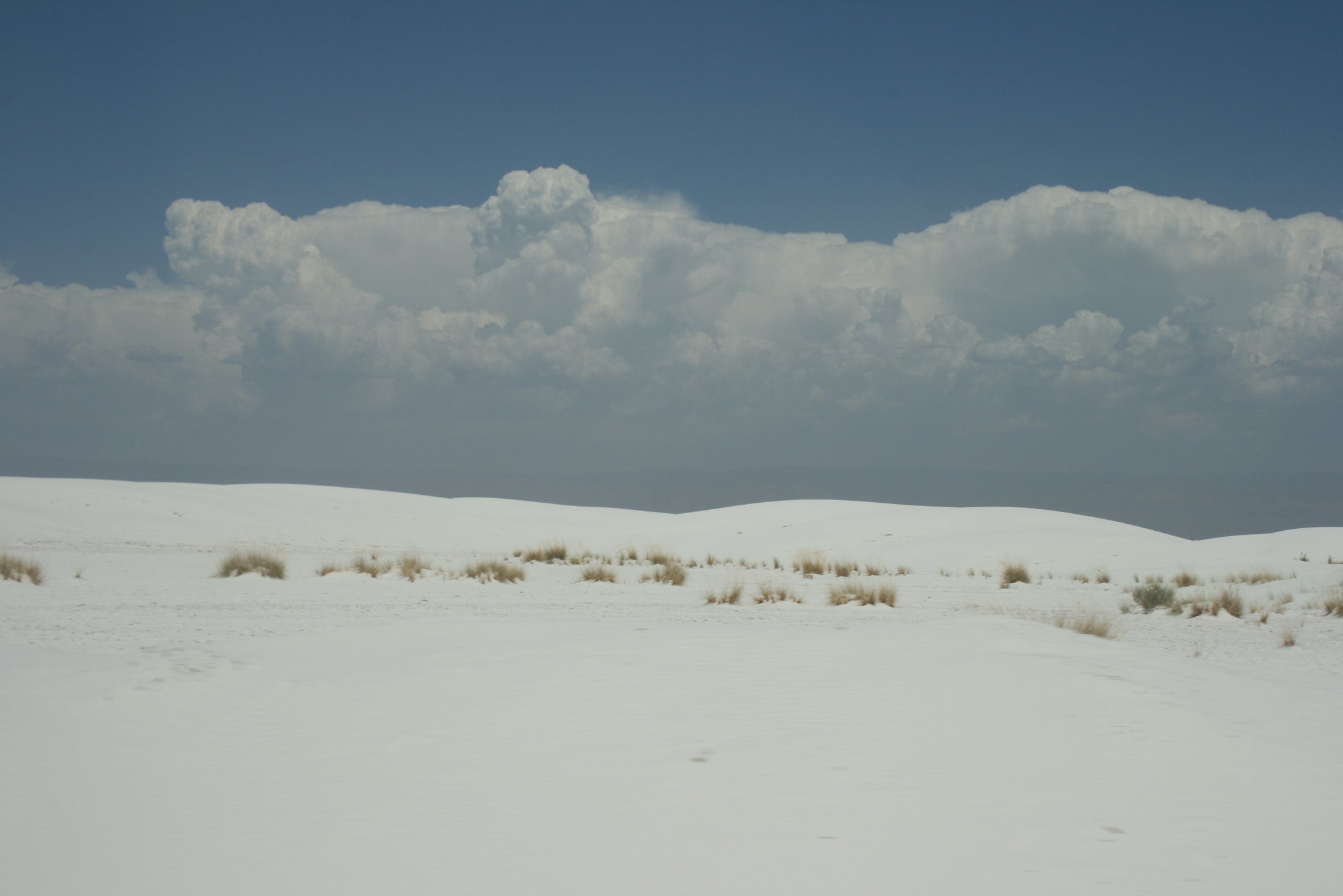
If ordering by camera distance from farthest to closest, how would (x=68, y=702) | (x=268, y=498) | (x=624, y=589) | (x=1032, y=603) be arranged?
(x=268, y=498) < (x=624, y=589) < (x=1032, y=603) < (x=68, y=702)

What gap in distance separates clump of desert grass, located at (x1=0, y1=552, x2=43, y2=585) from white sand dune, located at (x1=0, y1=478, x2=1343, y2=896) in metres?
1.96

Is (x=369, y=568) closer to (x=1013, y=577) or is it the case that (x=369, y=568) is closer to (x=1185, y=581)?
(x=1013, y=577)

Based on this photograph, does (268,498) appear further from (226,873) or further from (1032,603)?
(226,873)

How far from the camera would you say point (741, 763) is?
14.8 feet

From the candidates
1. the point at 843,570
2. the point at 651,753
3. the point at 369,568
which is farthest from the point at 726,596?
the point at 651,753

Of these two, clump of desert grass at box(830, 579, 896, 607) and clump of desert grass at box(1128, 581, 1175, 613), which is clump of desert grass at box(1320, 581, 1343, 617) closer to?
clump of desert grass at box(1128, 581, 1175, 613)

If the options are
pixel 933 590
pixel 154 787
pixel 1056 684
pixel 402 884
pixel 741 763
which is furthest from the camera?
pixel 933 590

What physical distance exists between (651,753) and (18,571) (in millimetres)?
12546

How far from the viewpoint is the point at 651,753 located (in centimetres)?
475

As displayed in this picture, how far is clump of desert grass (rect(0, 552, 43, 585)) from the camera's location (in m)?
13.0

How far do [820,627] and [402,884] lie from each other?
774 cm

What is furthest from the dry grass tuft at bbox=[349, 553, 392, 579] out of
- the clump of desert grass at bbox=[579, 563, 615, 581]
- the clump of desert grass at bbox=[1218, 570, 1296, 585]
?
the clump of desert grass at bbox=[1218, 570, 1296, 585]

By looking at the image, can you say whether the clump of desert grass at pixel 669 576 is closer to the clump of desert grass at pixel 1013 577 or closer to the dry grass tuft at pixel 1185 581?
the clump of desert grass at pixel 1013 577

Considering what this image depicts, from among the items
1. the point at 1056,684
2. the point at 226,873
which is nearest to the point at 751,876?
the point at 226,873
